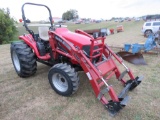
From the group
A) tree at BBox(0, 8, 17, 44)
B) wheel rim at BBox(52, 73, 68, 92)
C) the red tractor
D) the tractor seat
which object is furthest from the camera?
tree at BBox(0, 8, 17, 44)

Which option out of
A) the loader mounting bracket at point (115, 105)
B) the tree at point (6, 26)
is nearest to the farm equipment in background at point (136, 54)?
the loader mounting bracket at point (115, 105)

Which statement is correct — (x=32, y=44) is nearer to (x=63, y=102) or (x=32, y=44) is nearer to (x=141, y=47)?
(x=63, y=102)

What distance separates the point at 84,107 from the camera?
2.88 metres

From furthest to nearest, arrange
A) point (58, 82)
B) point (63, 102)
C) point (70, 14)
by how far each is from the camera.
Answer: point (70, 14), point (58, 82), point (63, 102)

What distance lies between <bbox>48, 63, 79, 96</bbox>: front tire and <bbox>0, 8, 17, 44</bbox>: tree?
14236mm

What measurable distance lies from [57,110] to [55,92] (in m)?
0.67

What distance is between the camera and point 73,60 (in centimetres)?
339

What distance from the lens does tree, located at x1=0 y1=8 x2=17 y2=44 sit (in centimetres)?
1510

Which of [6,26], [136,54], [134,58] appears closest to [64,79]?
[134,58]

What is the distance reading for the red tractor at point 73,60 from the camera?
279 centimetres

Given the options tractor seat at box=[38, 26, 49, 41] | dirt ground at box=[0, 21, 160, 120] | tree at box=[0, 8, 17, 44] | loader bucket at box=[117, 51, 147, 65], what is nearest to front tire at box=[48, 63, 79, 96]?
dirt ground at box=[0, 21, 160, 120]

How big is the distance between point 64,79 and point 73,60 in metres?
0.49

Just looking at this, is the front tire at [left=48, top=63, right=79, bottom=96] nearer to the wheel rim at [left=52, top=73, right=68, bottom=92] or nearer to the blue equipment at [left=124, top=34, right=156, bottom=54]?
the wheel rim at [left=52, top=73, right=68, bottom=92]

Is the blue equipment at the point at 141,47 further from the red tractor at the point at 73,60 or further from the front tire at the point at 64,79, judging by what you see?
the front tire at the point at 64,79
